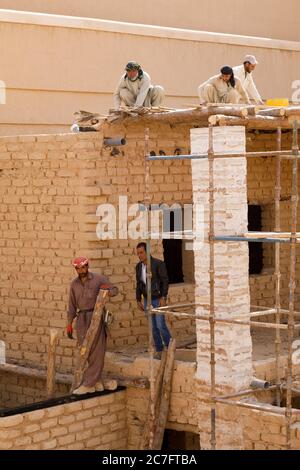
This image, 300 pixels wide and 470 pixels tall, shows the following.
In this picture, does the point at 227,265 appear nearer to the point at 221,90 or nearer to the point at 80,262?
the point at 80,262

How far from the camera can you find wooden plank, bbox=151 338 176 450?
11.7m

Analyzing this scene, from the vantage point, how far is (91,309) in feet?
39.7

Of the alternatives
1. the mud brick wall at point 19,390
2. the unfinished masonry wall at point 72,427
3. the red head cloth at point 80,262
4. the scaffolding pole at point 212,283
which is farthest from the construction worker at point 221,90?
the mud brick wall at point 19,390

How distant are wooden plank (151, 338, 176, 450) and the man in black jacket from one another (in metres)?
0.40

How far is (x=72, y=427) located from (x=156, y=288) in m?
1.75

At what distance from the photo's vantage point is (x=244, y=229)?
10992mm

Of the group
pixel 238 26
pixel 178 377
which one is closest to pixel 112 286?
pixel 178 377

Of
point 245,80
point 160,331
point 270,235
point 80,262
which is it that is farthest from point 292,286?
point 245,80

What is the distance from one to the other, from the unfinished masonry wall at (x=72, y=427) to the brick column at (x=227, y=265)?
1.46m

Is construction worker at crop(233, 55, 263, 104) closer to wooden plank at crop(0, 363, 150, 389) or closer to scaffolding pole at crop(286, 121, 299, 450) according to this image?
wooden plank at crop(0, 363, 150, 389)

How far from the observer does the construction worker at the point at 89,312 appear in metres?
12.0

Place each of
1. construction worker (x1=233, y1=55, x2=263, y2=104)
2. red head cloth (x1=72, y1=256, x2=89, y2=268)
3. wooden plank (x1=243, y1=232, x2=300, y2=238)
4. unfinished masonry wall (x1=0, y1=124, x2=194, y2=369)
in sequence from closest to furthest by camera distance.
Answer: wooden plank (x1=243, y1=232, x2=300, y2=238), red head cloth (x1=72, y1=256, x2=89, y2=268), unfinished masonry wall (x1=0, y1=124, x2=194, y2=369), construction worker (x1=233, y1=55, x2=263, y2=104)

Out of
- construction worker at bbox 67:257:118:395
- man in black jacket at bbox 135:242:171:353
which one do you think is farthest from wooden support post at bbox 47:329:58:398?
man in black jacket at bbox 135:242:171:353
